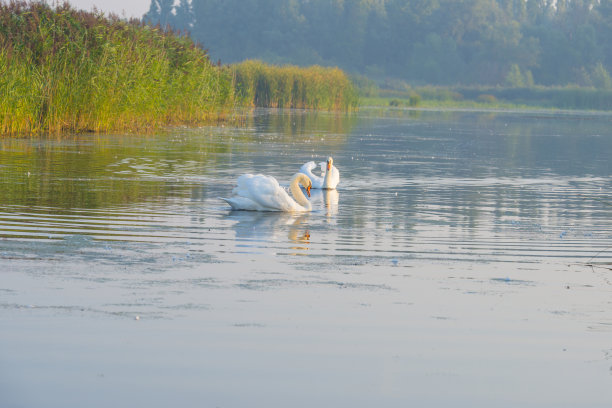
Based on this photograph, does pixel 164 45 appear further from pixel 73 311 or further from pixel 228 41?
pixel 228 41

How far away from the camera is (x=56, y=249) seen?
9172 millimetres

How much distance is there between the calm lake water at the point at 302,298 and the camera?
17.6ft

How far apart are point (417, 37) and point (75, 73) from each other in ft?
371

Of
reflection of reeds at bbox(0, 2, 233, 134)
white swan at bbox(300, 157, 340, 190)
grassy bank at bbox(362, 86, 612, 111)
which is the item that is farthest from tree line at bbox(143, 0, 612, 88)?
white swan at bbox(300, 157, 340, 190)

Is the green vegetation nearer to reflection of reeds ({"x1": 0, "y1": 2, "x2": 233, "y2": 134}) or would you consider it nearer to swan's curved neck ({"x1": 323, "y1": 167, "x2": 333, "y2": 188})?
reflection of reeds ({"x1": 0, "y1": 2, "x2": 233, "y2": 134})

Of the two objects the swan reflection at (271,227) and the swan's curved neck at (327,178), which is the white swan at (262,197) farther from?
the swan's curved neck at (327,178)

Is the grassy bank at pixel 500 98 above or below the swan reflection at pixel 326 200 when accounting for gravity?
above

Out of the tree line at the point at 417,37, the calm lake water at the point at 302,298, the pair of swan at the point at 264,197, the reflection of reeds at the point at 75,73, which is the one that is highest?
the tree line at the point at 417,37

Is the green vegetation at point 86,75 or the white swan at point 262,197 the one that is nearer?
the white swan at point 262,197

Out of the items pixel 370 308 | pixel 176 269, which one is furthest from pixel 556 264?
pixel 176 269

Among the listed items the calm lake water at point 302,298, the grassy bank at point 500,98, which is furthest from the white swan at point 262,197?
the grassy bank at point 500,98

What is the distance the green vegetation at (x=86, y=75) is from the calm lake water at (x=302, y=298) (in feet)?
31.8

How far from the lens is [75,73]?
26.5 meters

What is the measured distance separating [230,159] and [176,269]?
13.9 metres
